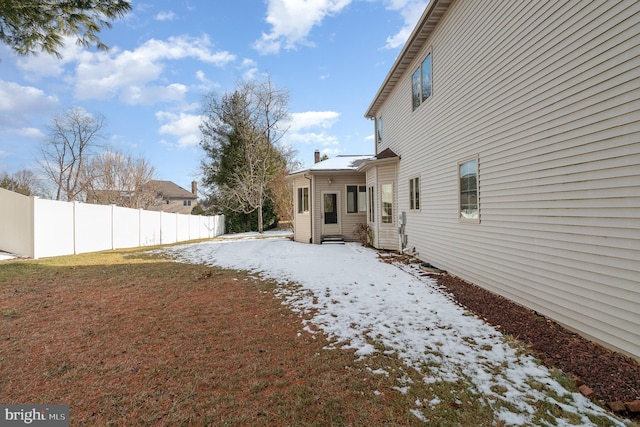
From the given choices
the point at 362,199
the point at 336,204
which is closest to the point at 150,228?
the point at 336,204

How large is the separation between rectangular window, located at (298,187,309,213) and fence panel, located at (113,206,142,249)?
8.00 metres

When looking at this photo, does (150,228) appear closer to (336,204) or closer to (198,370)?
(336,204)

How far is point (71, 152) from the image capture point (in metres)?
25.7

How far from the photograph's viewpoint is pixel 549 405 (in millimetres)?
2264

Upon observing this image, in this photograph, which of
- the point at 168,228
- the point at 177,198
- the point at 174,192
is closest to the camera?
the point at 168,228

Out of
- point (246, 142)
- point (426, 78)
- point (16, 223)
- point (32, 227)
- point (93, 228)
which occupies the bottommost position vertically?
point (93, 228)

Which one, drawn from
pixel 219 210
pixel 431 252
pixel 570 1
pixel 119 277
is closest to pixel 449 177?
pixel 431 252

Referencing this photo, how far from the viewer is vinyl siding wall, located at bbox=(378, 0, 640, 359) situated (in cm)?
288

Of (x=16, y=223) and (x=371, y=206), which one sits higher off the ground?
(x=371, y=206)

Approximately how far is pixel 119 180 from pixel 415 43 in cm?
2830

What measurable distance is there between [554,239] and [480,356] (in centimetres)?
193

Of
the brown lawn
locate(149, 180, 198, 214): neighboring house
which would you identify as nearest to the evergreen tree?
the brown lawn

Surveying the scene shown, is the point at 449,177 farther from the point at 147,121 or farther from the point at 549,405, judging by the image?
the point at 147,121

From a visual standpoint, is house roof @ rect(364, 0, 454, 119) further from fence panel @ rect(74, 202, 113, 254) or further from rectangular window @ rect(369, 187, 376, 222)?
fence panel @ rect(74, 202, 113, 254)
